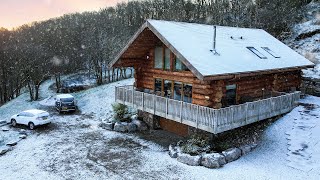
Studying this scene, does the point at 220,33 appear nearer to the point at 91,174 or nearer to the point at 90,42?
the point at 91,174

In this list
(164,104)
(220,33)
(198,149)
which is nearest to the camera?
(198,149)

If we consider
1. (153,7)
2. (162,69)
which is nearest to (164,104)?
(162,69)

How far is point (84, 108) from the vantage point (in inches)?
1416

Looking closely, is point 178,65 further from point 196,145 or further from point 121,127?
point 121,127

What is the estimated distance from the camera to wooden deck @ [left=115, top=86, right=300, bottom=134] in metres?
18.0

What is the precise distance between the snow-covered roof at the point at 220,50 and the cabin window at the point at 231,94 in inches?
69.5

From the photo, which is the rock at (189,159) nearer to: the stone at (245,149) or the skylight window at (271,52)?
the stone at (245,149)

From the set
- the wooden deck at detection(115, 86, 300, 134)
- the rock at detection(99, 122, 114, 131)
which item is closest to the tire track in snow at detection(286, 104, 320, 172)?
the wooden deck at detection(115, 86, 300, 134)

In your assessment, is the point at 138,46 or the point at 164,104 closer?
the point at 164,104

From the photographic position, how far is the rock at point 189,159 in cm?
1803

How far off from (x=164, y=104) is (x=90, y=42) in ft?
123

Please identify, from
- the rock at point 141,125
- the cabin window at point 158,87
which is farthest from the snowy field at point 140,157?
the cabin window at point 158,87

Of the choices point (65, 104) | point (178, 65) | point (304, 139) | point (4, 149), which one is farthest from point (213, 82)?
point (65, 104)

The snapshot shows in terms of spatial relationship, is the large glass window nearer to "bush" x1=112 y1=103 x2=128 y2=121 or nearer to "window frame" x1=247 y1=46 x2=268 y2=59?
"window frame" x1=247 y1=46 x2=268 y2=59
